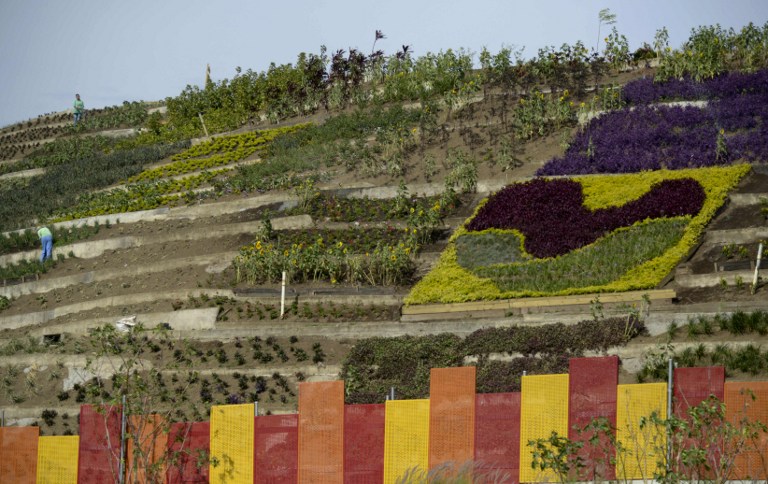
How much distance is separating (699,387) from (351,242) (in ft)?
55.8

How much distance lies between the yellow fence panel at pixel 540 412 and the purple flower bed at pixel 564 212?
448 inches

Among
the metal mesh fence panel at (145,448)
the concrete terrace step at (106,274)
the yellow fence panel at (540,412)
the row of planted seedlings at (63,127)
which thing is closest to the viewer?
the yellow fence panel at (540,412)

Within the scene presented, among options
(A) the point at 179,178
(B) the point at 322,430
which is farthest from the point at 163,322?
(A) the point at 179,178

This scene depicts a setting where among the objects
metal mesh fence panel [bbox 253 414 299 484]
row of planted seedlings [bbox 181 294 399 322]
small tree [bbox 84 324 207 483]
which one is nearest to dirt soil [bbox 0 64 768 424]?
row of planted seedlings [bbox 181 294 399 322]

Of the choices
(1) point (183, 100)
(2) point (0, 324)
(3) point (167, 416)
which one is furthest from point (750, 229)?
(1) point (183, 100)

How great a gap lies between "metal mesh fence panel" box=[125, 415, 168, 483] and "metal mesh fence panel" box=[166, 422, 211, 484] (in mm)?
225

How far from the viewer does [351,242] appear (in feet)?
125

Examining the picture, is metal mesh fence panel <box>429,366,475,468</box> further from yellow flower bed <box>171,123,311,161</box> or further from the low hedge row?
yellow flower bed <box>171,123,311,161</box>

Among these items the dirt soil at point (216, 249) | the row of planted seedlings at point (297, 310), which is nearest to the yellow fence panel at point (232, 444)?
the dirt soil at point (216, 249)

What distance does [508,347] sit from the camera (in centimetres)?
2972

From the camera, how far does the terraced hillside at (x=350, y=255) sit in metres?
30.3

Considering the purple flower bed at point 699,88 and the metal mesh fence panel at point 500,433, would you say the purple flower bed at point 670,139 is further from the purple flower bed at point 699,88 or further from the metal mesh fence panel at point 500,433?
the metal mesh fence panel at point 500,433

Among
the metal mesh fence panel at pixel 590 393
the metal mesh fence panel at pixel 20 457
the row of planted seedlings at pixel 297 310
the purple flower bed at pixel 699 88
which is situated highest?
the purple flower bed at pixel 699 88

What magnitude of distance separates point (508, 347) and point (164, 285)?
45.2 ft
